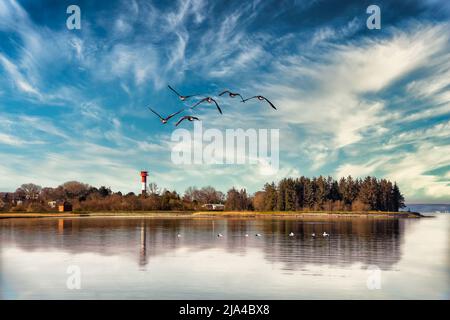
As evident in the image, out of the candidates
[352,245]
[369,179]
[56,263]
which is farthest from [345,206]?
[56,263]

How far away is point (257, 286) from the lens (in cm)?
2277

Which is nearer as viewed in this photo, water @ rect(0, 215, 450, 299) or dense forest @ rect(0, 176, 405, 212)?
water @ rect(0, 215, 450, 299)

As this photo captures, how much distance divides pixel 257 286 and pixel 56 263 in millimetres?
15251

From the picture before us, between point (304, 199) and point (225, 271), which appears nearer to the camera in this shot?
point (225, 271)

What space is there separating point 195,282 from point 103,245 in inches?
801

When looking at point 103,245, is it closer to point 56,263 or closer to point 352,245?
point 56,263

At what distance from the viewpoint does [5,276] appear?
84.7 feet

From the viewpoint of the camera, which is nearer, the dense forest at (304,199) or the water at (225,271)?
the water at (225,271)

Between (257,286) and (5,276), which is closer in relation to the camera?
(257,286)

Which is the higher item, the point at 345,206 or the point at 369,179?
the point at 369,179

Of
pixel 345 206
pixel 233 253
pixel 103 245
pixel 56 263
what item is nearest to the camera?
pixel 56 263
